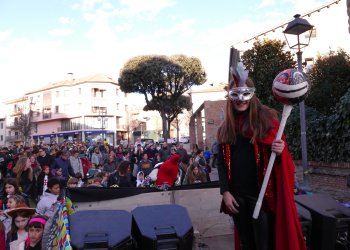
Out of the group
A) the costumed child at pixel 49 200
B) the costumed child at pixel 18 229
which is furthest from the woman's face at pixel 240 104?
the costumed child at pixel 49 200

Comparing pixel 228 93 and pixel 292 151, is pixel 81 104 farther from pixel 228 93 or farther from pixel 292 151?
pixel 228 93

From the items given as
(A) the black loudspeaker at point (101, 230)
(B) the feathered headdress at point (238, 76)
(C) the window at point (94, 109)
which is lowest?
(A) the black loudspeaker at point (101, 230)

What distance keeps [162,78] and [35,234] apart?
26310 mm

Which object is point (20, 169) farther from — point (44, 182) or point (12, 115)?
point (12, 115)

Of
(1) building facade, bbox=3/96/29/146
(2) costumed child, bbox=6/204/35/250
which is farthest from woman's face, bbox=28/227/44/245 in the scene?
(1) building facade, bbox=3/96/29/146

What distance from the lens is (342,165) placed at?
8.70 metres

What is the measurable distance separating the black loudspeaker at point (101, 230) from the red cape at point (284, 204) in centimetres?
141

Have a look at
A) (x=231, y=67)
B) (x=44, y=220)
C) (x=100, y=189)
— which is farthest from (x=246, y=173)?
(x=100, y=189)

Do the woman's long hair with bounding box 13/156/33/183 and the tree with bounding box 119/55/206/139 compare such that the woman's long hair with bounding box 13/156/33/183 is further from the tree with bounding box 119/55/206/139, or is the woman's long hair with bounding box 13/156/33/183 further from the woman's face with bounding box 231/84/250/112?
the tree with bounding box 119/55/206/139

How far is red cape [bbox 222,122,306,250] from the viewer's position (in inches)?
101

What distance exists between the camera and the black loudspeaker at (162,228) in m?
3.32

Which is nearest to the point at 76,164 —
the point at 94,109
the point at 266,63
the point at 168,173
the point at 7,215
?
the point at 168,173

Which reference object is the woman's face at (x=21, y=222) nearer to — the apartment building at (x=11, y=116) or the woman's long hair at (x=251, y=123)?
the woman's long hair at (x=251, y=123)

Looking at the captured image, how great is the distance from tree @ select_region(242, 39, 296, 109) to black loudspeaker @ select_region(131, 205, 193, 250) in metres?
10.2
